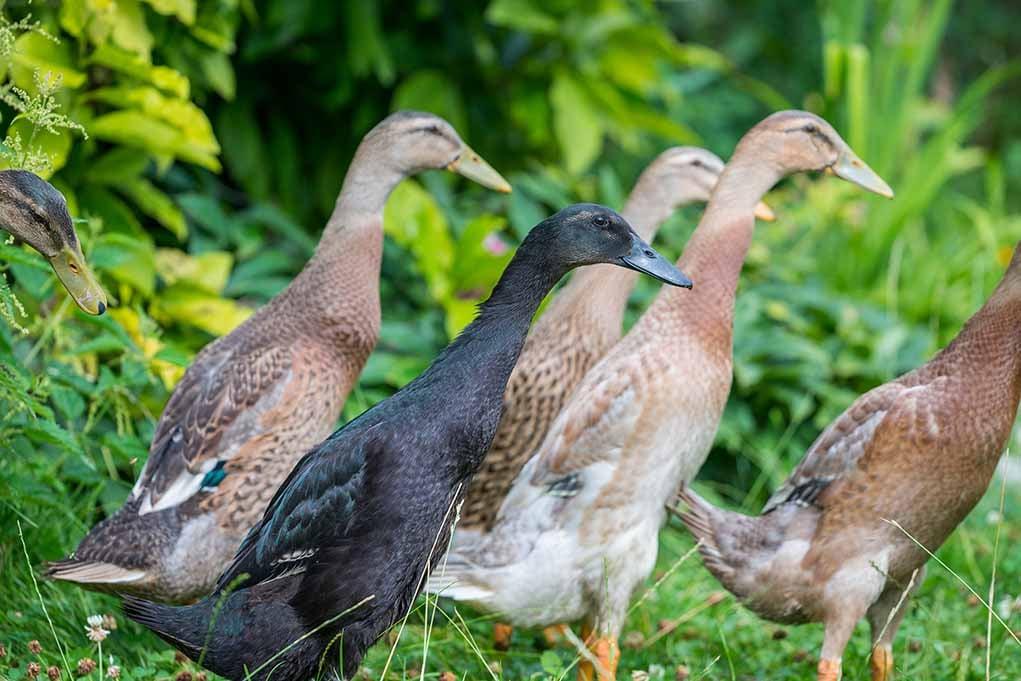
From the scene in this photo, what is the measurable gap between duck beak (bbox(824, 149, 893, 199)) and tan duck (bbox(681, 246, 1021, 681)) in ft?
2.06

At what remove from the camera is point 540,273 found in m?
3.22

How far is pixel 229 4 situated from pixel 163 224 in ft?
3.38

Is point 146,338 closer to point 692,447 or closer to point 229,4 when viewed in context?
point 229,4

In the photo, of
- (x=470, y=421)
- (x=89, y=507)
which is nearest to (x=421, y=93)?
(x=89, y=507)

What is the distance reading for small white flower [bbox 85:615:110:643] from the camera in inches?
124

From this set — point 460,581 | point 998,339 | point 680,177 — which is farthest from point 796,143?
point 460,581

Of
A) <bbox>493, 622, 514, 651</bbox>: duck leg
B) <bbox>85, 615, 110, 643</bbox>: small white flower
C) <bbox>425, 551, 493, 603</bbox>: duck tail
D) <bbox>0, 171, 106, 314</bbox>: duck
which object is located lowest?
<bbox>493, 622, 514, 651</bbox>: duck leg

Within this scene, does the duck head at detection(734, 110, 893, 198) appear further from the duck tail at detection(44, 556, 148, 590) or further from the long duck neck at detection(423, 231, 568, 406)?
the duck tail at detection(44, 556, 148, 590)

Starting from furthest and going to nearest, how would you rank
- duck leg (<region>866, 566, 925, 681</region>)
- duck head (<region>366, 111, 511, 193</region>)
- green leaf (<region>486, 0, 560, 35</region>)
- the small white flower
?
green leaf (<region>486, 0, 560, 35</region>) → duck head (<region>366, 111, 511, 193</region>) → duck leg (<region>866, 566, 925, 681</region>) → the small white flower

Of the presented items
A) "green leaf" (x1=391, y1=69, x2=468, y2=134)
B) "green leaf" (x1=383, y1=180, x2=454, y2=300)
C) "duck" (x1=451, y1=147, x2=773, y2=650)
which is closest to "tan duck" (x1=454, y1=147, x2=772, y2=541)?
"duck" (x1=451, y1=147, x2=773, y2=650)

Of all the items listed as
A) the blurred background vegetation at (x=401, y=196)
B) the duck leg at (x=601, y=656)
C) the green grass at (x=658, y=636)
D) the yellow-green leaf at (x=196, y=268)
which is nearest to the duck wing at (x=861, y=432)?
the green grass at (x=658, y=636)

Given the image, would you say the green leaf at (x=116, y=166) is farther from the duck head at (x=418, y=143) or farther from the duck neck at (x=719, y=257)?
the duck neck at (x=719, y=257)

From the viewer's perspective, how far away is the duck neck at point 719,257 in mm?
3756

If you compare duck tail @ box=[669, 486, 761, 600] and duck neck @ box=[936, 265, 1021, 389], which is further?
duck tail @ box=[669, 486, 761, 600]
